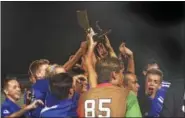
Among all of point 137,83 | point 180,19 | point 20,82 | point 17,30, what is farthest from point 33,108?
point 180,19

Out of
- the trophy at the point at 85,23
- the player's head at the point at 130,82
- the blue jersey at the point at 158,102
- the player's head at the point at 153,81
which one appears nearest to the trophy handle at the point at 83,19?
the trophy at the point at 85,23

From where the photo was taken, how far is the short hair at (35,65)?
9.02 ft

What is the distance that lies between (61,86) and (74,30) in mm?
400

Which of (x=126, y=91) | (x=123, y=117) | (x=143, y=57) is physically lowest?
(x=123, y=117)

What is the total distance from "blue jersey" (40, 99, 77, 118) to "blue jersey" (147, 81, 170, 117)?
21.4 inches

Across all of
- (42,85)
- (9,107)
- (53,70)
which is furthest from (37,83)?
(9,107)

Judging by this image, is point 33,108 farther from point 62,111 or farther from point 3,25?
point 3,25

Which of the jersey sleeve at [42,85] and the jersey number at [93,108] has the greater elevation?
the jersey sleeve at [42,85]

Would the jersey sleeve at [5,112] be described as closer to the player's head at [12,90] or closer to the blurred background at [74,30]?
the player's head at [12,90]

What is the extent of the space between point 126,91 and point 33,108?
2.17 feet

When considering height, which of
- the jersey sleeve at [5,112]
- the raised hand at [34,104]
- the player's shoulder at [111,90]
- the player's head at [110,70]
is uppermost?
the player's head at [110,70]

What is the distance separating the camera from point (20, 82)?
275cm

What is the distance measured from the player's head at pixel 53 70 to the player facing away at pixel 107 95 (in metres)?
0.20

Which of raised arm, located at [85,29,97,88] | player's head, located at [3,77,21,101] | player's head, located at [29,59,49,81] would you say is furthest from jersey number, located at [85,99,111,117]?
player's head, located at [3,77,21,101]
